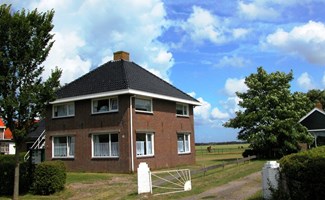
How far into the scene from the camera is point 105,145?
27156 millimetres

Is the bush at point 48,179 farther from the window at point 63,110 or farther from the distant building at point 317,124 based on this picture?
the distant building at point 317,124

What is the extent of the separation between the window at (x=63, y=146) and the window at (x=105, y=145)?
92.2 inches

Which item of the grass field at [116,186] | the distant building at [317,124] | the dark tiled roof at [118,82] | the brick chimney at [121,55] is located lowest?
the grass field at [116,186]

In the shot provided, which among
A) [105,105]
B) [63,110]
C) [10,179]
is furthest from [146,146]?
Answer: [10,179]

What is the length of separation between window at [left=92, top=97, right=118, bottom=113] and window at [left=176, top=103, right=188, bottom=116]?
6.80 meters

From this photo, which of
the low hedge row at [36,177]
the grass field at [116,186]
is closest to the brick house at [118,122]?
the grass field at [116,186]

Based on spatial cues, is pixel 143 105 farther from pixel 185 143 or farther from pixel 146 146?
pixel 185 143

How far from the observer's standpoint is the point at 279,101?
34.4 meters

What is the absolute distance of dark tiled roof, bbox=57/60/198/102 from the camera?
27625mm

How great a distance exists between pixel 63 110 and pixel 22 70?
1331cm

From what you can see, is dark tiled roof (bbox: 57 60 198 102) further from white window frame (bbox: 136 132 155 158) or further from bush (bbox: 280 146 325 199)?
bush (bbox: 280 146 325 199)

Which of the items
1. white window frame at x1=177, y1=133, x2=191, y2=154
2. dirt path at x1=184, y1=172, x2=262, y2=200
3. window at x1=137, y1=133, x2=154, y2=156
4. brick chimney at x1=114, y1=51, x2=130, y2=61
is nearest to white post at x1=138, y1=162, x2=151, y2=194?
dirt path at x1=184, y1=172, x2=262, y2=200

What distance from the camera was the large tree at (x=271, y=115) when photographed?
33.4 m

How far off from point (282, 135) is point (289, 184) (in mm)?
25153
